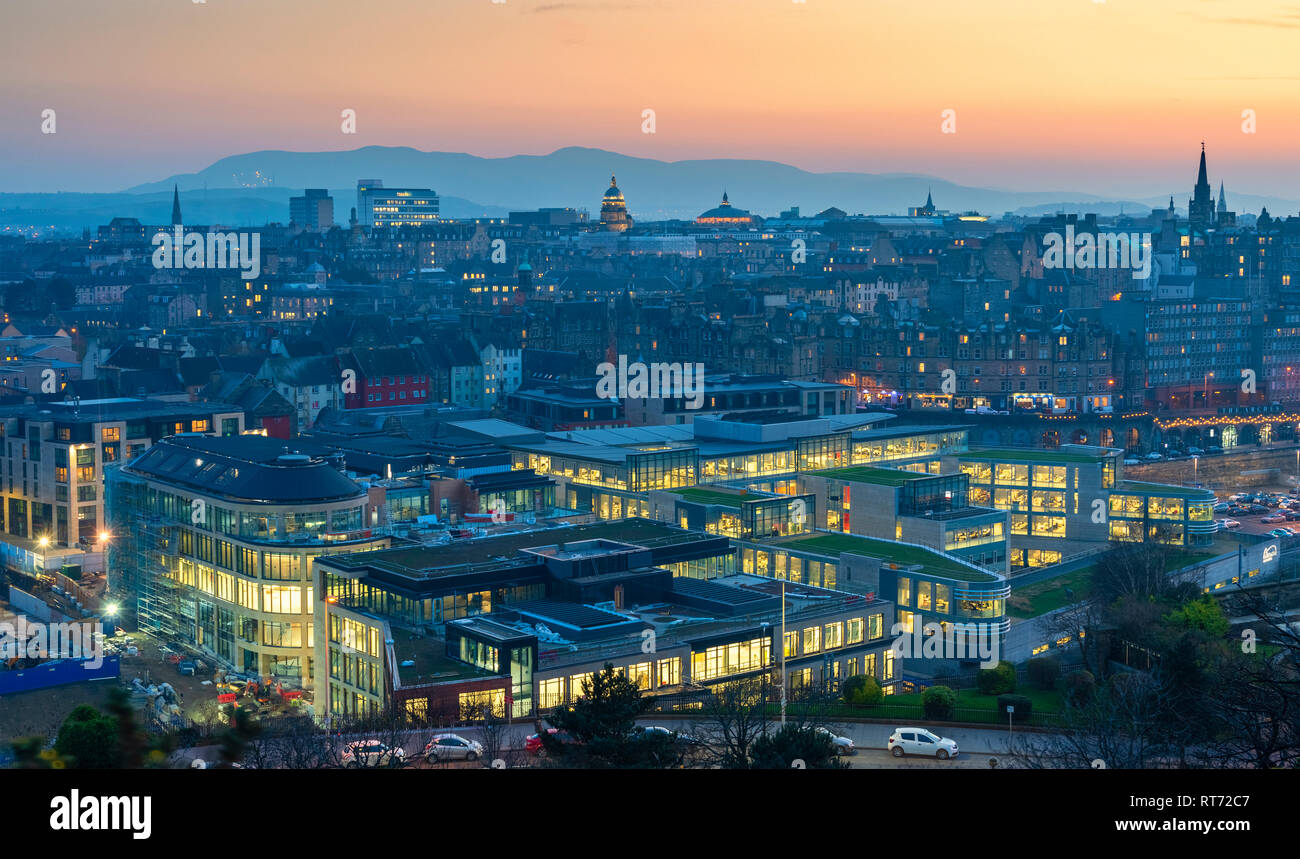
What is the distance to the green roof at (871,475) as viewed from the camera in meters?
46.9

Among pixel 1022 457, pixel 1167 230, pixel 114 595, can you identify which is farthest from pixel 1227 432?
pixel 114 595

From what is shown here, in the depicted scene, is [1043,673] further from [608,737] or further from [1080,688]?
[608,737]

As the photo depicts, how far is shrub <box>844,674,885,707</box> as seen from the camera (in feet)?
100

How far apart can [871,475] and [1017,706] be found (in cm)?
1915

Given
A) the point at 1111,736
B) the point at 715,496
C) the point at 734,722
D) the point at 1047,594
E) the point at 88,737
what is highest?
the point at 1111,736

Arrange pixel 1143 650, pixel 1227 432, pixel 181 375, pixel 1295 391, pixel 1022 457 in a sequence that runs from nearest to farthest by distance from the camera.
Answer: pixel 1143 650
pixel 1022 457
pixel 181 375
pixel 1227 432
pixel 1295 391

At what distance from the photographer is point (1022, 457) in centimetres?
5525

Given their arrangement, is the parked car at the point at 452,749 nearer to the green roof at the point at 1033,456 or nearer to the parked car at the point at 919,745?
the parked car at the point at 919,745

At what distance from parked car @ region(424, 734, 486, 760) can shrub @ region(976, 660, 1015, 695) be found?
13.0 metres

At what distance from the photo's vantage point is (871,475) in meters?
48.3

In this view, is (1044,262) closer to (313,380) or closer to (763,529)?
(313,380)

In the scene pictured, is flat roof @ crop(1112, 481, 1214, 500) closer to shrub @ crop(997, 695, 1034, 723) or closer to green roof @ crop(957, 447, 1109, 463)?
green roof @ crop(957, 447, 1109, 463)

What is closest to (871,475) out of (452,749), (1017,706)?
(1017,706)
